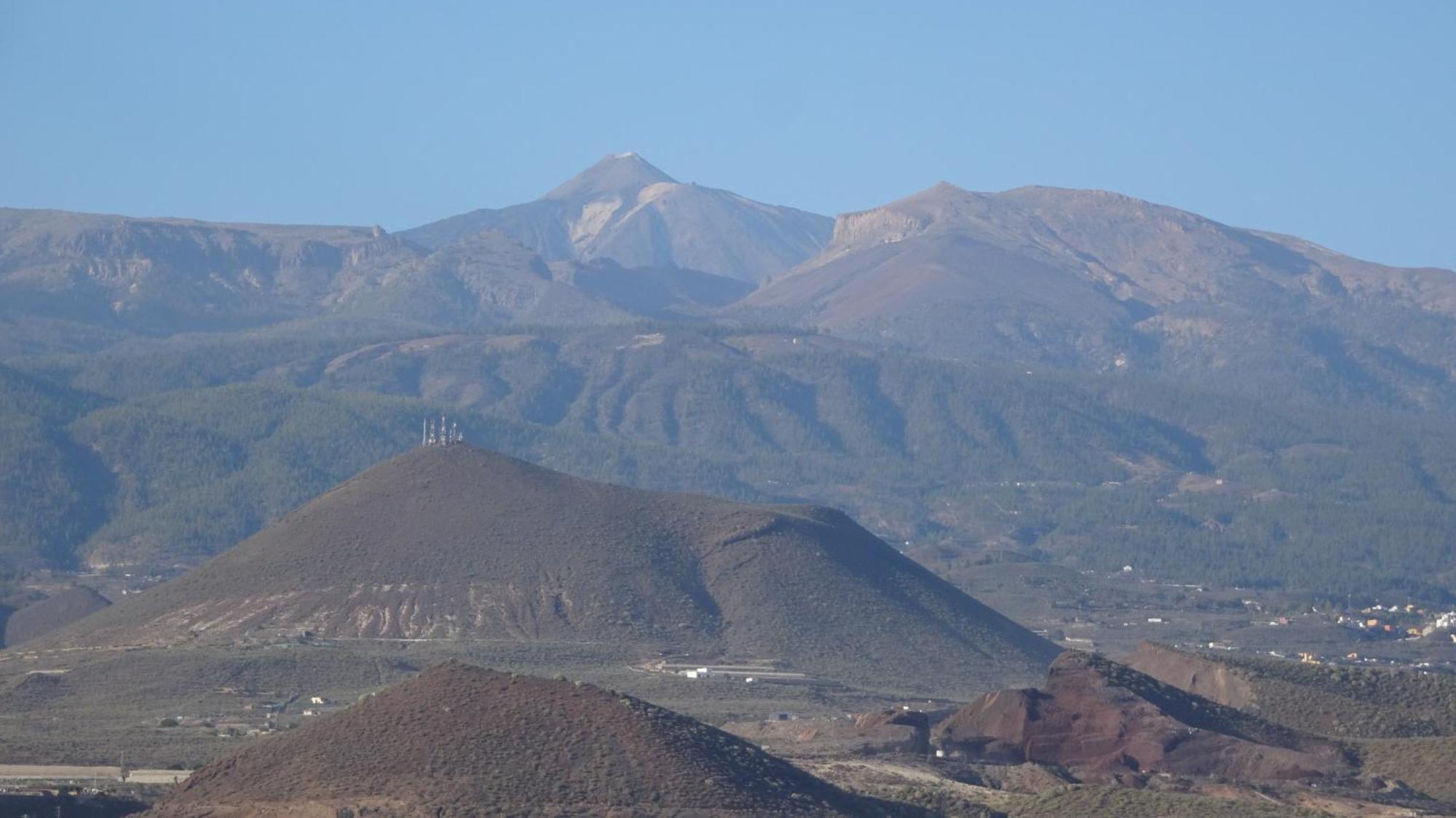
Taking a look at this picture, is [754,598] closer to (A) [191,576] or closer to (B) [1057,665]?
(A) [191,576]

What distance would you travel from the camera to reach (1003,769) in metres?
84.8

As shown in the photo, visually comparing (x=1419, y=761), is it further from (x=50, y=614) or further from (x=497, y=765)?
(x=50, y=614)

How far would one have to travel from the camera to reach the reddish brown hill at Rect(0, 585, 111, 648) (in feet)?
479

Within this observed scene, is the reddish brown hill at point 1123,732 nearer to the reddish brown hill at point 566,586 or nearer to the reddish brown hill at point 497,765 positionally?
the reddish brown hill at point 497,765

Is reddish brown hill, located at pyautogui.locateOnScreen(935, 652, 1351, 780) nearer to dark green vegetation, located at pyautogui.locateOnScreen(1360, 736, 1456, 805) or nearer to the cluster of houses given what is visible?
dark green vegetation, located at pyautogui.locateOnScreen(1360, 736, 1456, 805)

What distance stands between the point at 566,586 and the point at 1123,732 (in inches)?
2022

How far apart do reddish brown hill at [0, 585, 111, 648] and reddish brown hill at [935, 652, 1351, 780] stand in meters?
68.6

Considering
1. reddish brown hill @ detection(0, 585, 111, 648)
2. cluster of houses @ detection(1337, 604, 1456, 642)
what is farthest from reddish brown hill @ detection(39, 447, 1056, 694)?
cluster of houses @ detection(1337, 604, 1456, 642)

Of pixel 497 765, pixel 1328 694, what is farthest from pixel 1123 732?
pixel 497 765

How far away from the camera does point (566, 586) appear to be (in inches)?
5285

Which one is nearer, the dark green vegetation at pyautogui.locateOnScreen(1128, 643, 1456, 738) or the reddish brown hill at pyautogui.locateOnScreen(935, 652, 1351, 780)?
the reddish brown hill at pyautogui.locateOnScreen(935, 652, 1351, 780)

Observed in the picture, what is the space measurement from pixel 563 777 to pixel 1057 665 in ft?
110

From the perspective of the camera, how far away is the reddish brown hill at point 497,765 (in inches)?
2427

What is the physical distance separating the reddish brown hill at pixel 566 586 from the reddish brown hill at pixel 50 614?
421 inches
